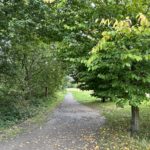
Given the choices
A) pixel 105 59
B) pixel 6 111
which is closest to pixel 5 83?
pixel 6 111

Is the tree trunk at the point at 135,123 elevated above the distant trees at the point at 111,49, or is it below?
below

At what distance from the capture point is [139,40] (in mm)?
8789

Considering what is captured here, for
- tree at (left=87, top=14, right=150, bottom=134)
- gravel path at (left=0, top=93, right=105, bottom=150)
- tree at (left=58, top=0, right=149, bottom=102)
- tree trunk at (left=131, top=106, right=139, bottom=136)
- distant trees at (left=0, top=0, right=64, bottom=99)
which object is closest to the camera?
tree at (left=87, top=14, right=150, bottom=134)

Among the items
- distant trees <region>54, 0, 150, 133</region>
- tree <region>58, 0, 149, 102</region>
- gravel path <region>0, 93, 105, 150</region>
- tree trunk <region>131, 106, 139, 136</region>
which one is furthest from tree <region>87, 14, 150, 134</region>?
gravel path <region>0, 93, 105, 150</region>

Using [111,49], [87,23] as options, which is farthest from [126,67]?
[87,23]

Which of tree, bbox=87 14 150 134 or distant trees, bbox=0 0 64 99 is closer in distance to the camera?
tree, bbox=87 14 150 134

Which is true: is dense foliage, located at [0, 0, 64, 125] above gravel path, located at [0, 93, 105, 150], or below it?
above

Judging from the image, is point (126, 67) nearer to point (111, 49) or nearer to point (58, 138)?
point (111, 49)

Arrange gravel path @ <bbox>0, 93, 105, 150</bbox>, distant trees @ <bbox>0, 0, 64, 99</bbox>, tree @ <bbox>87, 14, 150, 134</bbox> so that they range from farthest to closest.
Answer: distant trees @ <bbox>0, 0, 64, 99</bbox>, gravel path @ <bbox>0, 93, 105, 150</bbox>, tree @ <bbox>87, 14, 150, 134</bbox>

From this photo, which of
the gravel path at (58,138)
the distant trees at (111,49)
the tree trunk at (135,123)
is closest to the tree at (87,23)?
the distant trees at (111,49)

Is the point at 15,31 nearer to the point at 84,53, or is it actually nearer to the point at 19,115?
the point at 84,53

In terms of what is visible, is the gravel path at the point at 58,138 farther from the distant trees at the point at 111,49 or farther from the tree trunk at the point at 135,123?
the distant trees at the point at 111,49

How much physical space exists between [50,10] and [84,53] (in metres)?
2.78

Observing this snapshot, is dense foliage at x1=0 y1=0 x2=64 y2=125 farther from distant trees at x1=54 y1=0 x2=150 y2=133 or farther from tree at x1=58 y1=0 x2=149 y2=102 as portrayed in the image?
distant trees at x1=54 y1=0 x2=150 y2=133
